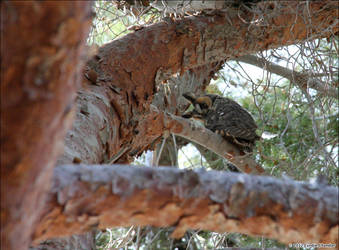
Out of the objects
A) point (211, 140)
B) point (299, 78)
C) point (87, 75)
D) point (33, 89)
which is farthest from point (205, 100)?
point (33, 89)

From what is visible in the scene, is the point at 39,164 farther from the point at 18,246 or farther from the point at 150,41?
the point at 150,41

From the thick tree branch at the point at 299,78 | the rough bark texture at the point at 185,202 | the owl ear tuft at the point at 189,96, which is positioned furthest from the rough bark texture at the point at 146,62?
the rough bark texture at the point at 185,202

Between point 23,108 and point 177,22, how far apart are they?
6.07 feet

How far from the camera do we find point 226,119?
3.21 metres

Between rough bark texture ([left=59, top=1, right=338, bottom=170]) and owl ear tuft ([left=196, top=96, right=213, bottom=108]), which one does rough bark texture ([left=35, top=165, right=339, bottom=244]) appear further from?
owl ear tuft ([left=196, top=96, right=213, bottom=108])

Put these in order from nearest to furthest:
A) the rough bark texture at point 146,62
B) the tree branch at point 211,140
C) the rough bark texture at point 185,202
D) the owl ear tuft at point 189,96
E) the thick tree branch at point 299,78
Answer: the rough bark texture at point 185,202
the rough bark texture at point 146,62
the thick tree branch at point 299,78
the tree branch at point 211,140
the owl ear tuft at point 189,96

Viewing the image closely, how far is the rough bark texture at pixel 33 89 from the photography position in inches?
25.3

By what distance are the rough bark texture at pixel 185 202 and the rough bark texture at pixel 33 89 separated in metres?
0.17

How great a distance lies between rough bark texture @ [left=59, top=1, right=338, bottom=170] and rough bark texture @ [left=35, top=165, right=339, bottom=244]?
1.98 ft

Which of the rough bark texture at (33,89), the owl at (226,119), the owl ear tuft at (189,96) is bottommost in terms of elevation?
the rough bark texture at (33,89)

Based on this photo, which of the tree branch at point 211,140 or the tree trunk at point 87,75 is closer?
the tree trunk at point 87,75

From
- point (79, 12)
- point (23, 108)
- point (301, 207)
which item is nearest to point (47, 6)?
point (79, 12)

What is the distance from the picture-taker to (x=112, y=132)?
6.40 ft

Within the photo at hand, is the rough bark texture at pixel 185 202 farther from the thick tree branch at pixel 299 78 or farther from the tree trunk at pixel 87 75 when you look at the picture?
the thick tree branch at pixel 299 78
